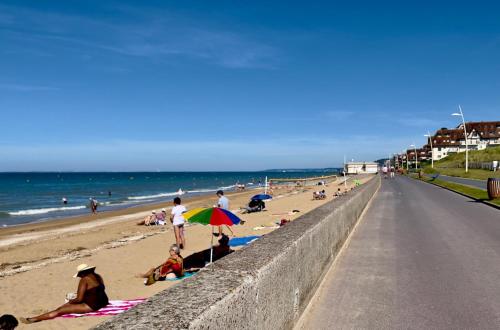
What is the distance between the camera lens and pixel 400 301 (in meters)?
5.66

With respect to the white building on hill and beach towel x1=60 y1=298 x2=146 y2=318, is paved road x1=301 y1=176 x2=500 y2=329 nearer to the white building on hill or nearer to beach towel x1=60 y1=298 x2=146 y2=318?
beach towel x1=60 y1=298 x2=146 y2=318

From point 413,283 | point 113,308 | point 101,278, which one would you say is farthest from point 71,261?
point 413,283

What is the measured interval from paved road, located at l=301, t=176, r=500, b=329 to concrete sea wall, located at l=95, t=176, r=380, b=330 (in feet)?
1.73

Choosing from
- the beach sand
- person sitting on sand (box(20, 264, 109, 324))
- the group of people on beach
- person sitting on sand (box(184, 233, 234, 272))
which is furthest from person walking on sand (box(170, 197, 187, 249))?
person sitting on sand (box(20, 264, 109, 324))

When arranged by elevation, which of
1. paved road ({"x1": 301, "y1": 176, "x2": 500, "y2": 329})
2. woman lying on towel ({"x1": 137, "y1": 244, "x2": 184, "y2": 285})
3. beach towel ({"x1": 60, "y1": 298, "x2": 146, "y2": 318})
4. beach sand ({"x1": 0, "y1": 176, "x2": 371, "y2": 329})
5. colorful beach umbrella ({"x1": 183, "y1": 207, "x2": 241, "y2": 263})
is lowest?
beach sand ({"x1": 0, "y1": 176, "x2": 371, "y2": 329})

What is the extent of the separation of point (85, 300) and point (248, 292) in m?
5.93

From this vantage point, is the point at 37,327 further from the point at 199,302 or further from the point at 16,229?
the point at 16,229

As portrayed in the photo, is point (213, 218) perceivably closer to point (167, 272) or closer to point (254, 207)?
point (167, 272)

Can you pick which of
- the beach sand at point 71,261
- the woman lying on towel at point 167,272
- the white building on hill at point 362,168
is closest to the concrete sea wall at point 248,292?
the beach sand at point 71,261

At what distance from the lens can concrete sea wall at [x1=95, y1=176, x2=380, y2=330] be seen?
2.54 meters

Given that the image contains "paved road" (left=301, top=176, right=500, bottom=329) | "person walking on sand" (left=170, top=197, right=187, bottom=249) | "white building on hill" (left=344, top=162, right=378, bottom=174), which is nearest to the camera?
"paved road" (left=301, top=176, right=500, bottom=329)

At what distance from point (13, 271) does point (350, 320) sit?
12.6 m

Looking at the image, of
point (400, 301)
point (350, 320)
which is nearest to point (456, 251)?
point (400, 301)

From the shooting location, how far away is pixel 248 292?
327 centimetres
